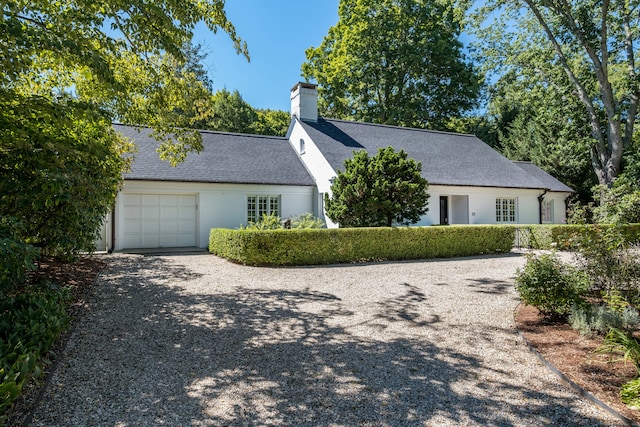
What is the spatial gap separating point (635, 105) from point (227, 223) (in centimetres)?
2065

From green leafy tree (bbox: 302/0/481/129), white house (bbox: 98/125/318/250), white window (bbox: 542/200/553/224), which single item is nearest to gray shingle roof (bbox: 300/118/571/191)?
white window (bbox: 542/200/553/224)

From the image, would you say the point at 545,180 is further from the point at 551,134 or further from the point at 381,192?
the point at 381,192

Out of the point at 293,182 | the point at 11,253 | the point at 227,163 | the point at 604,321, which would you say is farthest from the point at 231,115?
the point at 604,321

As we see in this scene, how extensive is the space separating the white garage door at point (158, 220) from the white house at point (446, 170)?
570 centimetres

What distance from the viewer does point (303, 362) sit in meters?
4.31

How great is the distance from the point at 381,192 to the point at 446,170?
7.13 metres

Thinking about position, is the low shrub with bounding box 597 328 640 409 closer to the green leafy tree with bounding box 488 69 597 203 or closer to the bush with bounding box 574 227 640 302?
the bush with bounding box 574 227 640 302

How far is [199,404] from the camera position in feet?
11.1

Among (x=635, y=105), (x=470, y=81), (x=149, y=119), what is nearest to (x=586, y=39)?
(x=635, y=105)

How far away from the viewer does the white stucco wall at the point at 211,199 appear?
14.1 m

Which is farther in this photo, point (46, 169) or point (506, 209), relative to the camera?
point (506, 209)

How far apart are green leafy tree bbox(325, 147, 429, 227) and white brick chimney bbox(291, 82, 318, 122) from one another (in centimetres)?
796

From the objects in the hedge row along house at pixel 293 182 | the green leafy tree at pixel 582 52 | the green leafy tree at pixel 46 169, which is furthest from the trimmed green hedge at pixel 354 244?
the green leafy tree at pixel 582 52

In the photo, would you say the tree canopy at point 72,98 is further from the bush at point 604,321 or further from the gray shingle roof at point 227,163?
Result: the bush at point 604,321
